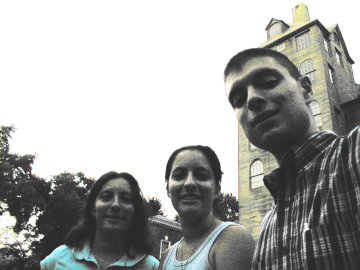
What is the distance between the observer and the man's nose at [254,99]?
76.7 inches

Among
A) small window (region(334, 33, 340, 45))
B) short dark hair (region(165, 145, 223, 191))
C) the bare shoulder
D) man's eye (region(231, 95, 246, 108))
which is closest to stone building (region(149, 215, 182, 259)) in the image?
small window (region(334, 33, 340, 45))

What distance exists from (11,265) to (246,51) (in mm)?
34685

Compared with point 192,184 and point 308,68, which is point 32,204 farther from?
point 192,184

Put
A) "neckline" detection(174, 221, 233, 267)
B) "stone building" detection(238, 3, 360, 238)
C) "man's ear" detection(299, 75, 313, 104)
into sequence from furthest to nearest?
"stone building" detection(238, 3, 360, 238) < "neckline" detection(174, 221, 233, 267) < "man's ear" detection(299, 75, 313, 104)

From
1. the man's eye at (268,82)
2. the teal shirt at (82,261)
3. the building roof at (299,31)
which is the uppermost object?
the building roof at (299,31)

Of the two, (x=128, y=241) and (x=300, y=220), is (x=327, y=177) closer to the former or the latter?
(x=300, y=220)

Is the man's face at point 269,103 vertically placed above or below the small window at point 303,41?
below

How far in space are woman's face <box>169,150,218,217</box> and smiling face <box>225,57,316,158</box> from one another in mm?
873

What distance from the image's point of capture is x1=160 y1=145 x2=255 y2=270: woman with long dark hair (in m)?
2.44

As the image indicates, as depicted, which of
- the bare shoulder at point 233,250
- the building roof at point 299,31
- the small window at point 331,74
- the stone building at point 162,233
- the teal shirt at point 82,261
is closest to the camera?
the bare shoulder at point 233,250

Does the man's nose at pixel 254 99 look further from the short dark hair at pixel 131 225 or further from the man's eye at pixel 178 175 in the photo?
the short dark hair at pixel 131 225

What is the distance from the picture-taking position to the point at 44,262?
3393mm

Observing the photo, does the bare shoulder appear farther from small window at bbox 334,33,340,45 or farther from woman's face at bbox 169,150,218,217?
small window at bbox 334,33,340,45

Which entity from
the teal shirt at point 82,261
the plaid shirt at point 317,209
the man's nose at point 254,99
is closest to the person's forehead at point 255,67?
the man's nose at point 254,99
